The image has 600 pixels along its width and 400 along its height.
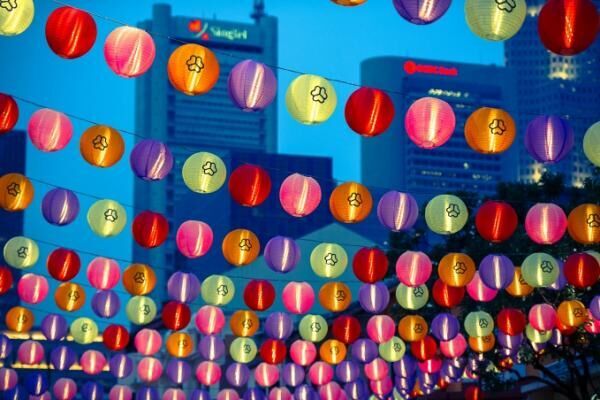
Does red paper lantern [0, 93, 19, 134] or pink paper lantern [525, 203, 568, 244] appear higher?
red paper lantern [0, 93, 19, 134]

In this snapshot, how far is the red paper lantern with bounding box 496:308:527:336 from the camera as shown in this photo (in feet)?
68.3

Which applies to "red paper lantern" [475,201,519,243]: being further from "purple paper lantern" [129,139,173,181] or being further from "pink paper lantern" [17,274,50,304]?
"pink paper lantern" [17,274,50,304]

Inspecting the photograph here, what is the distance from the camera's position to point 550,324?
66.7 ft

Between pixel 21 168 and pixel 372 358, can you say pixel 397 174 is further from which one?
pixel 372 358

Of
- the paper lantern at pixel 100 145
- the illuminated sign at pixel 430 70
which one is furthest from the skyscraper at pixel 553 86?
the paper lantern at pixel 100 145

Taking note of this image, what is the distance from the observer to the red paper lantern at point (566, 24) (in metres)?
11.8

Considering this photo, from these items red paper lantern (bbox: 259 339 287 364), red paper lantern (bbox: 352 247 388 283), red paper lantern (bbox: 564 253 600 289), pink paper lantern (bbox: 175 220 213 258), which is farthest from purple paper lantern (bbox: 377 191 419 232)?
red paper lantern (bbox: 259 339 287 364)

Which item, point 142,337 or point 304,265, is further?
point 304,265

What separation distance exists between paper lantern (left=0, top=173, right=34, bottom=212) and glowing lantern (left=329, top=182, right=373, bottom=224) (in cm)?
435

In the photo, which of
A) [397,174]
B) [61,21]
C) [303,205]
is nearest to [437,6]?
[61,21]

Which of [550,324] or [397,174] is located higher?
[397,174]

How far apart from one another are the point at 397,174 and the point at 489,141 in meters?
150

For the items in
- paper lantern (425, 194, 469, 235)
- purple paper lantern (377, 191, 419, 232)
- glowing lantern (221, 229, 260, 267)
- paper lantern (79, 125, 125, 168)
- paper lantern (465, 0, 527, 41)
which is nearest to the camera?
paper lantern (465, 0, 527, 41)

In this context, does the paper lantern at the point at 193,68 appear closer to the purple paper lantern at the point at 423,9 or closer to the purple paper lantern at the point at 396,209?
the purple paper lantern at the point at 423,9
